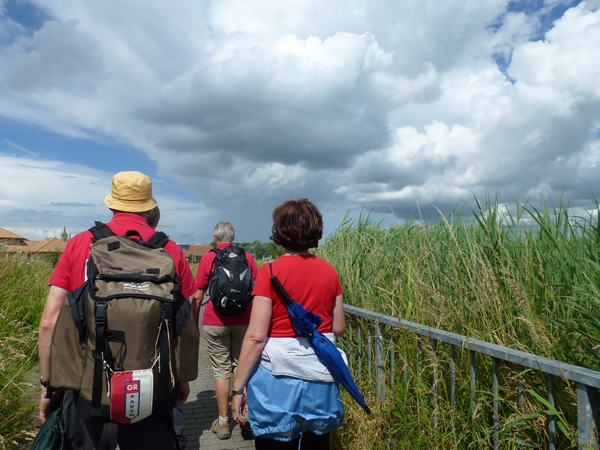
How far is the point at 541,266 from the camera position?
3.05m

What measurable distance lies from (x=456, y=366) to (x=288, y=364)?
3.77 ft

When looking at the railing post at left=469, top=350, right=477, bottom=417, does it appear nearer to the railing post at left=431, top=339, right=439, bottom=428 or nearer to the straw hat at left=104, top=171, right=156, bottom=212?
the railing post at left=431, top=339, right=439, bottom=428

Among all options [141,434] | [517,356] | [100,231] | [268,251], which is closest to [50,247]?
[268,251]

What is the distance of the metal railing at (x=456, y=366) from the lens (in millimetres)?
2062

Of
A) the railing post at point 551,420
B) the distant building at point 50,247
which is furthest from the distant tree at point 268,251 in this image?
the distant building at point 50,247

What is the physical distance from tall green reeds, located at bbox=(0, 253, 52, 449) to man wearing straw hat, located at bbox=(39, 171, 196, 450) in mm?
1677

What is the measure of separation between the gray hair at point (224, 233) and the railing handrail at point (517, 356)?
7.04ft

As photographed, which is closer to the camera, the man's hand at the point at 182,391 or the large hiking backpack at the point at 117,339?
the large hiking backpack at the point at 117,339

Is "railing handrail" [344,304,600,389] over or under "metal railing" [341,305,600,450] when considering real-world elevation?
over

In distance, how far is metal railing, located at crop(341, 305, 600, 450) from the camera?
2.06m

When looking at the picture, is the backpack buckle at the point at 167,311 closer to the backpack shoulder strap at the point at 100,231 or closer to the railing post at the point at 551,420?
the backpack shoulder strap at the point at 100,231

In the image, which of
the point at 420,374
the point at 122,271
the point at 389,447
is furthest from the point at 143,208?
the point at 389,447

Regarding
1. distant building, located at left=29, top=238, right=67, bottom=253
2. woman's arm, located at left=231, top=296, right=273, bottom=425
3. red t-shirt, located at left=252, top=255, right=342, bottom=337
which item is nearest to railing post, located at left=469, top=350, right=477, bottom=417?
red t-shirt, located at left=252, top=255, right=342, bottom=337

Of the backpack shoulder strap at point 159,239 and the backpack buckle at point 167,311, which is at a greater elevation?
the backpack shoulder strap at point 159,239
